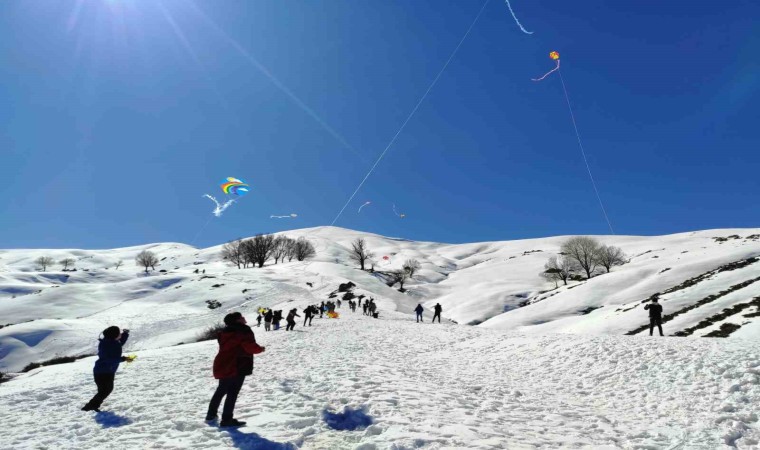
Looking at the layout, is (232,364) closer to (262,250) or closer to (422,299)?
(422,299)

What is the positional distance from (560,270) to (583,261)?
909cm

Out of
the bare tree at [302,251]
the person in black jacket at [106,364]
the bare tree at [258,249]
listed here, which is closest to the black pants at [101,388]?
the person in black jacket at [106,364]

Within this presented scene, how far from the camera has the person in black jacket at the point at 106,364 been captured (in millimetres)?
9453

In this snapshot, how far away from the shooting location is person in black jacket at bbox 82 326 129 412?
9.45m

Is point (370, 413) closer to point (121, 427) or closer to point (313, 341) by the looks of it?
point (121, 427)

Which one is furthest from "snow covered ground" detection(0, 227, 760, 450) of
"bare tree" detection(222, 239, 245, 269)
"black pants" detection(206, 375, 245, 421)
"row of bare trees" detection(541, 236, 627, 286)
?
"bare tree" detection(222, 239, 245, 269)

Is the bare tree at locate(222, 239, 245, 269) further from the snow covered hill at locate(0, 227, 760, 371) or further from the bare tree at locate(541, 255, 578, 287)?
the bare tree at locate(541, 255, 578, 287)

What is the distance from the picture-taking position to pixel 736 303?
30.7 meters

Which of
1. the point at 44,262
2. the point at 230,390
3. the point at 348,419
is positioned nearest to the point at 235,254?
the point at 44,262

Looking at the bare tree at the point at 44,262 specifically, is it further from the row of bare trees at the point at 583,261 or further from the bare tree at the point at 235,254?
the row of bare trees at the point at 583,261

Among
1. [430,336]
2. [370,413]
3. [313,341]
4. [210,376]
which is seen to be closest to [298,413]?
[370,413]

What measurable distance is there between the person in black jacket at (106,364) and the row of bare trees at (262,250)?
11141 cm

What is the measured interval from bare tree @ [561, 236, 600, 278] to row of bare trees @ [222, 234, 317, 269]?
8121cm

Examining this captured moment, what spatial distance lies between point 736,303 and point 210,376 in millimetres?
36813
